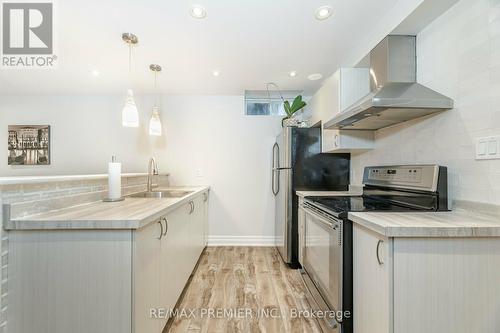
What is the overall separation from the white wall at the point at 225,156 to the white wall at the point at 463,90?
211 centimetres

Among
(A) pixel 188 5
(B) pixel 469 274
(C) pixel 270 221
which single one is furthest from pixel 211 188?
(B) pixel 469 274

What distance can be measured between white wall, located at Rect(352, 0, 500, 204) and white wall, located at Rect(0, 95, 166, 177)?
3.22 meters

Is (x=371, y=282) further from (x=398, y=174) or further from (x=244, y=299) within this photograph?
(x=244, y=299)

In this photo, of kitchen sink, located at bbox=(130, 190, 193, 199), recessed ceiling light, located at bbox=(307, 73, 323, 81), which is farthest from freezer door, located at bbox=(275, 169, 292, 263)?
recessed ceiling light, located at bbox=(307, 73, 323, 81)

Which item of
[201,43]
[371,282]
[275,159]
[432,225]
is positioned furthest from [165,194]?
[432,225]

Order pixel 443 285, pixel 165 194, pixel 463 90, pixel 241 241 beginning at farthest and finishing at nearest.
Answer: pixel 241 241 → pixel 165 194 → pixel 463 90 → pixel 443 285

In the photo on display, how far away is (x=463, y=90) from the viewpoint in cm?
140

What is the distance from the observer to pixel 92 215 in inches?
48.4

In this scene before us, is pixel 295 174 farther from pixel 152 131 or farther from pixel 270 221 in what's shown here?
pixel 152 131

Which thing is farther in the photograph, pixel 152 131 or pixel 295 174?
pixel 295 174

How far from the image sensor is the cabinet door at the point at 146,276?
3.77 ft

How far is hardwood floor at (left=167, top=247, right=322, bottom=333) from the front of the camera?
5.66 feet

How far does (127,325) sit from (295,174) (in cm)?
209

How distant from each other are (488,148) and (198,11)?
212 cm
